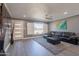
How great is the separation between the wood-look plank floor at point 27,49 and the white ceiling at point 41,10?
26.3 inches

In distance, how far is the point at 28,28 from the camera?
3.07 metres

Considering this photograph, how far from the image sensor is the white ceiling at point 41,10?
112 inches

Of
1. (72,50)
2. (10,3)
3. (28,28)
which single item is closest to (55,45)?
(72,50)

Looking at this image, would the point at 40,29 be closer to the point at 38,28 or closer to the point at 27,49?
the point at 38,28


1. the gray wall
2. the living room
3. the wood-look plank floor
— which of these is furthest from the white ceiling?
the wood-look plank floor

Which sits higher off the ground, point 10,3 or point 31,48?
point 10,3

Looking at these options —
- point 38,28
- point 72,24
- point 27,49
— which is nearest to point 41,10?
point 38,28

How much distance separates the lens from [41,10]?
295 centimetres

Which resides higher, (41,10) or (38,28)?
(41,10)

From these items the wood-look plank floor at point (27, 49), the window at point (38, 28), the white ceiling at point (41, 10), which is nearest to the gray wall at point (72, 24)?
the white ceiling at point (41, 10)

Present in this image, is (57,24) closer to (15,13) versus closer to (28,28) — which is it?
(28,28)

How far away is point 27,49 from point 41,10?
3.54 ft

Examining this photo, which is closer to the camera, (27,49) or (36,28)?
(27,49)

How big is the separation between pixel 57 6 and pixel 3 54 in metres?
1.80
